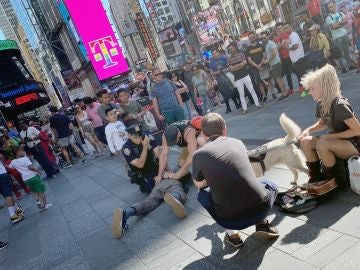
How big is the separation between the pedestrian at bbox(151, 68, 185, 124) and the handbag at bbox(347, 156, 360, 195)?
17.2ft

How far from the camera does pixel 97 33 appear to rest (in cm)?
4209

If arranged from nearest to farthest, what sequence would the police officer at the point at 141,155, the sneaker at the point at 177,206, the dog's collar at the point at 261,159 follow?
the dog's collar at the point at 261,159, the sneaker at the point at 177,206, the police officer at the point at 141,155

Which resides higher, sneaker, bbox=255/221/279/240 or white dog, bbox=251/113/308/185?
white dog, bbox=251/113/308/185

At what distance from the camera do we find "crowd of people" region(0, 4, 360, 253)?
125 inches

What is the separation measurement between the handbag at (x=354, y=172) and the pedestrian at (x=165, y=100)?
526cm

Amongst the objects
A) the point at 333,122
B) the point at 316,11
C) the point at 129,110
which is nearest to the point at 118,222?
the point at 333,122

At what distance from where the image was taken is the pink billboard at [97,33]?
135 feet

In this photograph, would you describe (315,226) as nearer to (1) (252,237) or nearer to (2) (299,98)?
(1) (252,237)

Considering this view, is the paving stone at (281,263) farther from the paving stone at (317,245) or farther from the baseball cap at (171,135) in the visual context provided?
the baseball cap at (171,135)

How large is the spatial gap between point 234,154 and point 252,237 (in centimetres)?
96

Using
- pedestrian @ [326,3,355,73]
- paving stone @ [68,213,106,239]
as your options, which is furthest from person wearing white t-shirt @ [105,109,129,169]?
pedestrian @ [326,3,355,73]

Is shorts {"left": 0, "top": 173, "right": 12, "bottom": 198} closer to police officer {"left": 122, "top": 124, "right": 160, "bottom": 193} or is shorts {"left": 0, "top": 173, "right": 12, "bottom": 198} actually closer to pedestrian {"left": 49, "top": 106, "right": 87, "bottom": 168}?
police officer {"left": 122, "top": 124, "right": 160, "bottom": 193}

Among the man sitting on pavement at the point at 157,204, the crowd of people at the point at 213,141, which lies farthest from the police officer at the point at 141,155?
the man sitting on pavement at the point at 157,204

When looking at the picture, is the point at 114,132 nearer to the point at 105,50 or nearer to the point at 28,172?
the point at 28,172
